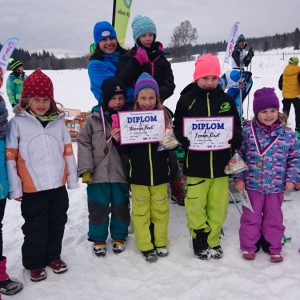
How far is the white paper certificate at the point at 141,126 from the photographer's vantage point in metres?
3.27

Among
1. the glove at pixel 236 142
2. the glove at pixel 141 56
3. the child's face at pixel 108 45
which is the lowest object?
the glove at pixel 236 142

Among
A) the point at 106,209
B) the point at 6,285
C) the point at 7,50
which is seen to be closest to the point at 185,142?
the point at 106,209

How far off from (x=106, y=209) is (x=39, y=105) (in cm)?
134

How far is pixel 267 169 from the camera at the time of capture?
3.20m

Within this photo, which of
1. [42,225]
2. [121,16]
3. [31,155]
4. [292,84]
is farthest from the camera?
[292,84]

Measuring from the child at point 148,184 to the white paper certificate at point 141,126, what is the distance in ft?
0.28

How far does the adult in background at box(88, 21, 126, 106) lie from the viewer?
3715 millimetres

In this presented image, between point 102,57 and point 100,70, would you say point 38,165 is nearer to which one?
point 100,70

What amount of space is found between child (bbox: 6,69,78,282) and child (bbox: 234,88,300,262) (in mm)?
1803

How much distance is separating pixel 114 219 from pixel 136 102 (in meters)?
1.36

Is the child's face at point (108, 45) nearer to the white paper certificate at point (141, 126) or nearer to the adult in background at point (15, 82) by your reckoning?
the white paper certificate at point (141, 126)

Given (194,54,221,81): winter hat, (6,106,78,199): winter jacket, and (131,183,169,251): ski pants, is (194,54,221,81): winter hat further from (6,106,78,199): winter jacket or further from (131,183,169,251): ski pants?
(6,106,78,199): winter jacket

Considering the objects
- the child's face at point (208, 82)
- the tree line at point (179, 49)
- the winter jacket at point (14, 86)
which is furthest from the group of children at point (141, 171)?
the tree line at point (179, 49)

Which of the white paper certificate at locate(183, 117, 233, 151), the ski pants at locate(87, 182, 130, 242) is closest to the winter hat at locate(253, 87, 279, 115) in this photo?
the white paper certificate at locate(183, 117, 233, 151)
